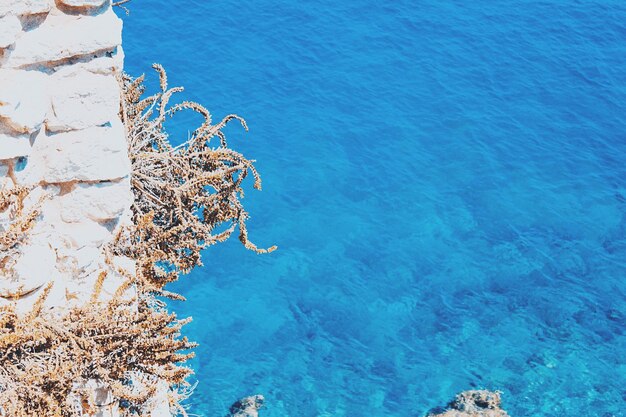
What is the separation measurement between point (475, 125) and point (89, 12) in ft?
60.6

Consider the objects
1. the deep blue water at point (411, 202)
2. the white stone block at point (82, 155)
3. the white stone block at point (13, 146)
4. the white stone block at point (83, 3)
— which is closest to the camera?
the white stone block at point (13, 146)

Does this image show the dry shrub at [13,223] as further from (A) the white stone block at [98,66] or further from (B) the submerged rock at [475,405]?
(B) the submerged rock at [475,405]

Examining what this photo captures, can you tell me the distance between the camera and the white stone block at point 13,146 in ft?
15.2

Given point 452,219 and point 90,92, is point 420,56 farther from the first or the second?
point 90,92

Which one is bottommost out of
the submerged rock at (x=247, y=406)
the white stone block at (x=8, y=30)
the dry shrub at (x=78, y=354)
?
the submerged rock at (x=247, y=406)

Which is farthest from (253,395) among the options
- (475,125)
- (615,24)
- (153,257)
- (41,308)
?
(615,24)

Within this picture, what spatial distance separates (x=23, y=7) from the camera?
4.48 metres

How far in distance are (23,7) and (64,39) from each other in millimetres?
322

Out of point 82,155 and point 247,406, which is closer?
point 82,155

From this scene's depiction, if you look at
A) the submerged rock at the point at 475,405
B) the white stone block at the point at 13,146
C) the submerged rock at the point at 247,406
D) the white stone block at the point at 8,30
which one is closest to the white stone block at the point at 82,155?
the white stone block at the point at 13,146

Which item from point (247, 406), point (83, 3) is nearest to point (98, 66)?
point (83, 3)

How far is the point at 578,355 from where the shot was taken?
52.6ft

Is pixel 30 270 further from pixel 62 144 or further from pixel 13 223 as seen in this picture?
pixel 62 144

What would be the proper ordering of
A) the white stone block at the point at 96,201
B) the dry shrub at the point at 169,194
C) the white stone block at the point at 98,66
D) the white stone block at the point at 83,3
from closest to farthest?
1. the white stone block at the point at 83,3
2. the white stone block at the point at 98,66
3. the white stone block at the point at 96,201
4. the dry shrub at the point at 169,194
